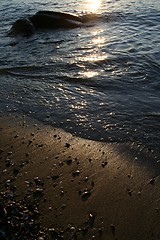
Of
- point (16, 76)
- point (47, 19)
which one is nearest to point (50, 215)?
point (16, 76)

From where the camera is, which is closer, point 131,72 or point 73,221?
point 73,221

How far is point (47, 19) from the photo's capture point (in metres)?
13.3

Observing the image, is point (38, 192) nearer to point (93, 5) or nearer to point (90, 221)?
point (90, 221)

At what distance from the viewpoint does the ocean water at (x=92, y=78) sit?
5871 millimetres

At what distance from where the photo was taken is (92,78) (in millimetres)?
7801

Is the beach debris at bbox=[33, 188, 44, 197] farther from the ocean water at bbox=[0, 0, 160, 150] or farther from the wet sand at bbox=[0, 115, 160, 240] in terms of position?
the ocean water at bbox=[0, 0, 160, 150]

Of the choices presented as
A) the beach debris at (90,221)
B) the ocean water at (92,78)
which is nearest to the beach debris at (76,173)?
the beach debris at (90,221)

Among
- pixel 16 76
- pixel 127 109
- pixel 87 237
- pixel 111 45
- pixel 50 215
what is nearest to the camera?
pixel 87 237

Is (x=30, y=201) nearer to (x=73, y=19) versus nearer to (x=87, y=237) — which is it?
(x=87, y=237)

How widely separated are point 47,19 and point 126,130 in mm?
9076

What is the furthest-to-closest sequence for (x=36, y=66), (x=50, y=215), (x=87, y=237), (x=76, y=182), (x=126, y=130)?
(x=36, y=66), (x=126, y=130), (x=76, y=182), (x=50, y=215), (x=87, y=237)

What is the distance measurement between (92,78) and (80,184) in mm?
3950

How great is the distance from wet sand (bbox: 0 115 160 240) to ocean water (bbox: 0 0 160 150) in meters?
0.46

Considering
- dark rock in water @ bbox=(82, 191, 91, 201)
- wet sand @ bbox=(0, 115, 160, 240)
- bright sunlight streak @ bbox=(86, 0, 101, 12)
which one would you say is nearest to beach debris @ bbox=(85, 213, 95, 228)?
wet sand @ bbox=(0, 115, 160, 240)
